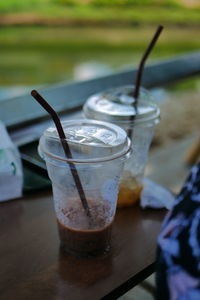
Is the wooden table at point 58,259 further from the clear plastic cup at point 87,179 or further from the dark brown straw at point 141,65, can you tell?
the dark brown straw at point 141,65

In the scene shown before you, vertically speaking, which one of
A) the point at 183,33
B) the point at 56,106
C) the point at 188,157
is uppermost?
the point at 56,106

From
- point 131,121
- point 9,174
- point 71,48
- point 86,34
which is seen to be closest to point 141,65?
point 131,121

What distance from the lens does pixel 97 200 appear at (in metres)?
0.73

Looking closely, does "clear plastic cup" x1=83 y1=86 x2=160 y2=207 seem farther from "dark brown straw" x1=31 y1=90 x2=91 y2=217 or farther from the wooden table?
"dark brown straw" x1=31 y1=90 x2=91 y2=217

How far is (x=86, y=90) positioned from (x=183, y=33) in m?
7.88

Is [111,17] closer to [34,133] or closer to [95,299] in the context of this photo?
[34,133]

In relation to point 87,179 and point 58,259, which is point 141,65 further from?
point 58,259

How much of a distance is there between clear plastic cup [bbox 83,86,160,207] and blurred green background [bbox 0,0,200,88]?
5.15 meters

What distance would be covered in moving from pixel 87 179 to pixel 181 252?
23cm

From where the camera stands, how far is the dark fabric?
1.68 feet

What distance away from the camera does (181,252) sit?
1.75 feet

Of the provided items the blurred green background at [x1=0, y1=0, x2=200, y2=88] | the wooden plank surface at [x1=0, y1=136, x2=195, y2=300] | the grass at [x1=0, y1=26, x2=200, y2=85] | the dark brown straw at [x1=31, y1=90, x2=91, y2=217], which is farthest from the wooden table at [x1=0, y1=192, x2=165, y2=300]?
the blurred green background at [x1=0, y1=0, x2=200, y2=88]

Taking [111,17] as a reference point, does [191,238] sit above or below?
above

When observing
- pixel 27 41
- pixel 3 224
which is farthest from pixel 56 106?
pixel 27 41
